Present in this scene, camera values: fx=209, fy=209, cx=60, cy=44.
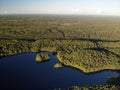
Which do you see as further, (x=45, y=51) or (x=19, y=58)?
(x=45, y=51)

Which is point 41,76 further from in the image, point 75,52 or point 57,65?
point 75,52

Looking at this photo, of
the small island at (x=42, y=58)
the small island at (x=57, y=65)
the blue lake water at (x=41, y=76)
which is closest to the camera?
the blue lake water at (x=41, y=76)

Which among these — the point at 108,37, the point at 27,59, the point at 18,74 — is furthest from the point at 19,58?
the point at 108,37

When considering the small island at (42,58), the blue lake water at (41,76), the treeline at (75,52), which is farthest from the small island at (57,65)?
the small island at (42,58)

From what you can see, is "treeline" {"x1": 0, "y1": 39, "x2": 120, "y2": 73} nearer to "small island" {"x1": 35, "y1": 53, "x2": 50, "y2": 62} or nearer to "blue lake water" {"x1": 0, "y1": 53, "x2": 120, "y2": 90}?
"blue lake water" {"x1": 0, "y1": 53, "x2": 120, "y2": 90}

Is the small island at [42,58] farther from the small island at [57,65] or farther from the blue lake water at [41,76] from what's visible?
the small island at [57,65]

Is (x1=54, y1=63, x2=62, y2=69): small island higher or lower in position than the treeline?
lower

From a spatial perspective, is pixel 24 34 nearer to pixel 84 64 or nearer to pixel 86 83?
pixel 84 64

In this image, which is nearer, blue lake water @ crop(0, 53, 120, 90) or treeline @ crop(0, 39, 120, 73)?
blue lake water @ crop(0, 53, 120, 90)

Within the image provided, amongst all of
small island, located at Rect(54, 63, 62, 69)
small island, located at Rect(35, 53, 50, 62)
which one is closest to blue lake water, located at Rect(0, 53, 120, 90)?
small island, located at Rect(54, 63, 62, 69)
